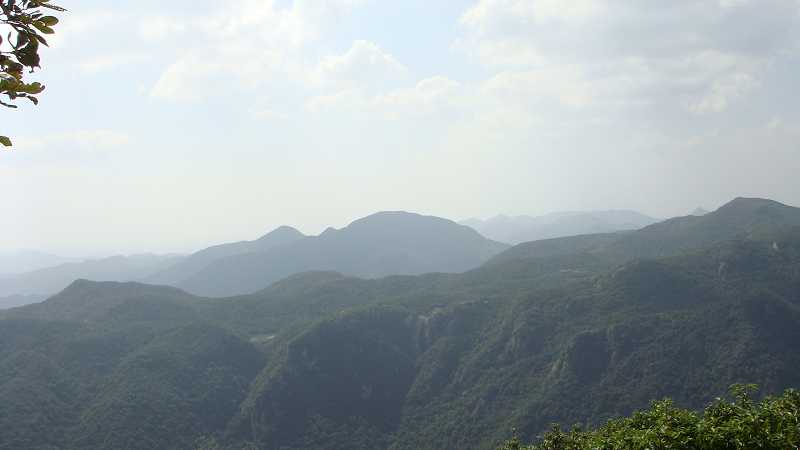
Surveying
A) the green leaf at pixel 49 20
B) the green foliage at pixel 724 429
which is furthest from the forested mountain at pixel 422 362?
the green leaf at pixel 49 20

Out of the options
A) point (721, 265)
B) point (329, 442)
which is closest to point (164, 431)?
point (329, 442)

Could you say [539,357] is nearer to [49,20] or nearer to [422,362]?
[422,362]

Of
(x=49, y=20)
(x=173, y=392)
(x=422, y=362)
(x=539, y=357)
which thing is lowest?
(x=422, y=362)

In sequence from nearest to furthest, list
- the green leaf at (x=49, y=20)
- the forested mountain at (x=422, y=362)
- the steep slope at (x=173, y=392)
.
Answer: the green leaf at (x=49, y=20) < the forested mountain at (x=422, y=362) < the steep slope at (x=173, y=392)

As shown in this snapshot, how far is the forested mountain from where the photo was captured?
124m

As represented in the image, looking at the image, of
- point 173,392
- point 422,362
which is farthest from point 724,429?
point 422,362

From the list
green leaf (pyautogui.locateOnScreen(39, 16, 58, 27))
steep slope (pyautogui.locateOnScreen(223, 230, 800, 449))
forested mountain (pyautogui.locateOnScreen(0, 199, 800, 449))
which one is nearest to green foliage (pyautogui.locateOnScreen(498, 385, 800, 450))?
green leaf (pyautogui.locateOnScreen(39, 16, 58, 27))

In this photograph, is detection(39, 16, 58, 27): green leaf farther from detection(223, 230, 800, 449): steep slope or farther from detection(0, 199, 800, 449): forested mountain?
detection(223, 230, 800, 449): steep slope

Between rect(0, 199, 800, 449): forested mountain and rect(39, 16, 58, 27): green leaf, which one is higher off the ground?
rect(39, 16, 58, 27): green leaf

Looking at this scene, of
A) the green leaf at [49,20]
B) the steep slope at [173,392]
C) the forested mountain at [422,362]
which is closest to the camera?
the green leaf at [49,20]

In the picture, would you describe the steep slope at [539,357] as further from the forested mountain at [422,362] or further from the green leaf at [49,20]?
the green leaf at [49,20]

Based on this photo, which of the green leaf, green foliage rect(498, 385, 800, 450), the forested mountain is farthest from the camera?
the forested mountain

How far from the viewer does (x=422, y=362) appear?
174m

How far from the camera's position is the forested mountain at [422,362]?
124m
